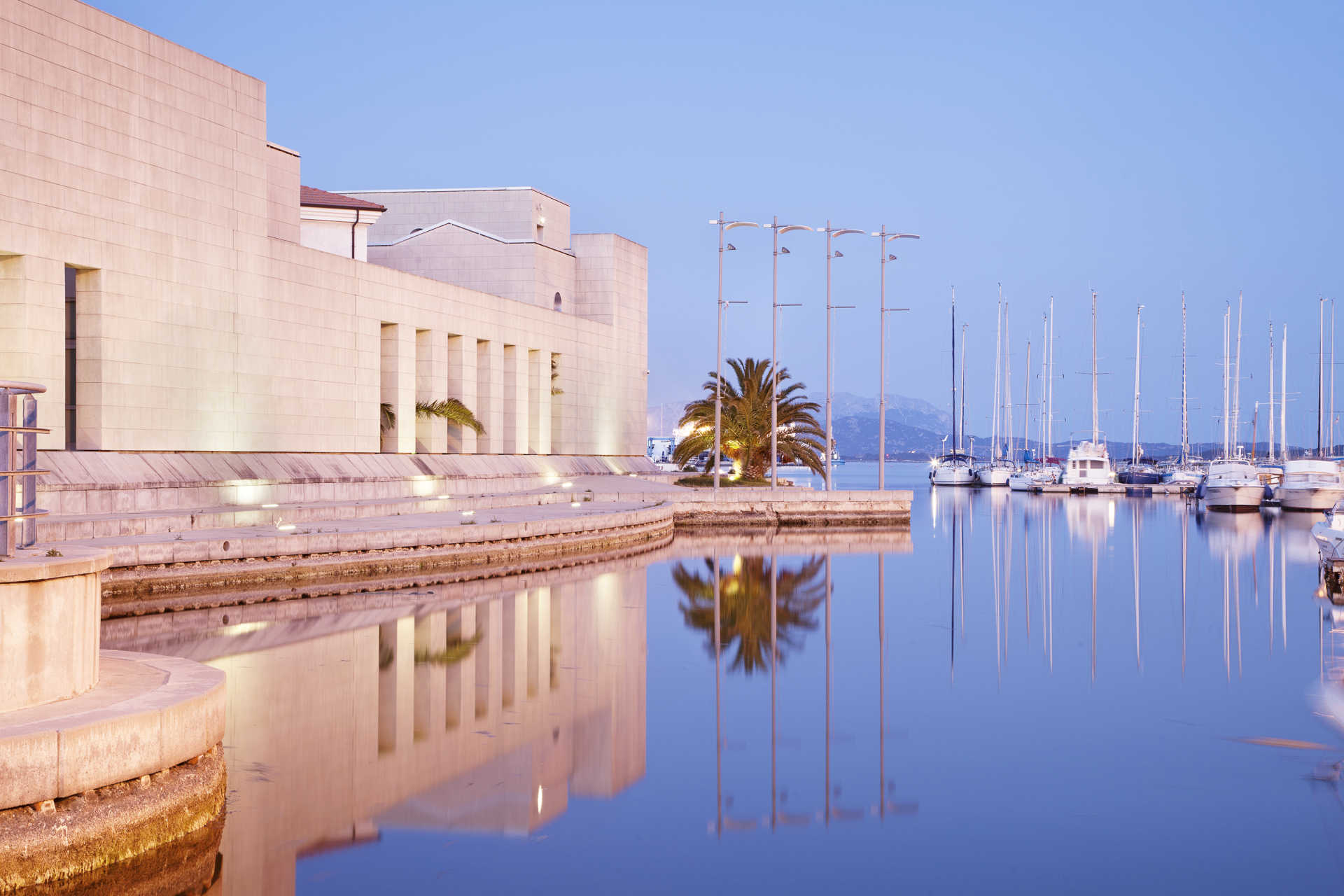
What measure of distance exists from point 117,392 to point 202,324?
11.4ft

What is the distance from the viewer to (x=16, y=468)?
895 cm

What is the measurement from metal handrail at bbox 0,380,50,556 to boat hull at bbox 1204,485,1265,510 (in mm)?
62855

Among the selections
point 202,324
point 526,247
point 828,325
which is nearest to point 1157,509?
point 828,325

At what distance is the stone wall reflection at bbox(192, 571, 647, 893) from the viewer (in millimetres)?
8961

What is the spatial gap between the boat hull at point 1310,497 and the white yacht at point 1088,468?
21.1 meters

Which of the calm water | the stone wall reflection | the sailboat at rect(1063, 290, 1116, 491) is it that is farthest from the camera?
the sailboat at rect(1063, 290, 1116, 491)

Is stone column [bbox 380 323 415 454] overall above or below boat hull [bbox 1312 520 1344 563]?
above

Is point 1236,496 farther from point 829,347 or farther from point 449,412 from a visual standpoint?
point 449,412

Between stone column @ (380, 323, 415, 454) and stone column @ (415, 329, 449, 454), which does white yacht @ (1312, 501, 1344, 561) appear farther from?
stone column @ (415, 329, 449, 454)

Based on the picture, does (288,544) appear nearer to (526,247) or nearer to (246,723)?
(246,723)

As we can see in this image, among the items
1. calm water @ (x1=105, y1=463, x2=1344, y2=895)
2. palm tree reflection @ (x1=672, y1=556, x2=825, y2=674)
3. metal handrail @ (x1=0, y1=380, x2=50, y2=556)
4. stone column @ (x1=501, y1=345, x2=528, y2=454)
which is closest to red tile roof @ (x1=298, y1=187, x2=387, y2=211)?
stone column @ (x1=501, y1=345, x2=528, y2=454)

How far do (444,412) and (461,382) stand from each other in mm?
3039

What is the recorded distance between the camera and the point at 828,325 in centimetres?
4675

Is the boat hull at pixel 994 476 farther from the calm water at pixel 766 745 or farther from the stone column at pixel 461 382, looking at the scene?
the calm water at pixel 766 745
